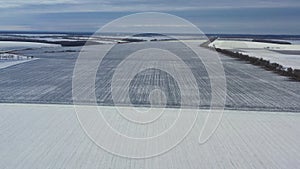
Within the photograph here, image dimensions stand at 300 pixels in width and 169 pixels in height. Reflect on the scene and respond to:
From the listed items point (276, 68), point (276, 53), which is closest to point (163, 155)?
point (276, 68)

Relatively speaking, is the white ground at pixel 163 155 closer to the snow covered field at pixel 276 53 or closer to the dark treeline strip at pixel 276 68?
the dark treeline strip at pixel 276 68

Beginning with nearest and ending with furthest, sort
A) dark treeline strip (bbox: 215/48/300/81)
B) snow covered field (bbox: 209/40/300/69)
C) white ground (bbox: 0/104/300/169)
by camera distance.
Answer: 1. white ground (bbox: 0/104/300/169)
2. dark treeline strip (bbox: 215/48/300/81)
3. snow covered field (bbox: 209/40/300/69)

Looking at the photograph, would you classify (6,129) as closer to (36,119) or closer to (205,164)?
(36,119)

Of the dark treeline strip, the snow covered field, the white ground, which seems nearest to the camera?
the white ground

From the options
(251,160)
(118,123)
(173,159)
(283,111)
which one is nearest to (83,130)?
(118,123)

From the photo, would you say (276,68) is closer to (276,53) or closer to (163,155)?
(163,155)

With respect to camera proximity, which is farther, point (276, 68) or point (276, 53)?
point (276, 53)

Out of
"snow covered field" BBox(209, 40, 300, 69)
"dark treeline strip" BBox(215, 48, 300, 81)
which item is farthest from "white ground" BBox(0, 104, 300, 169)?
"snow covered field" BBox(209, 40, 300, 69)

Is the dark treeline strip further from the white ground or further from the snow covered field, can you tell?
the white ground
